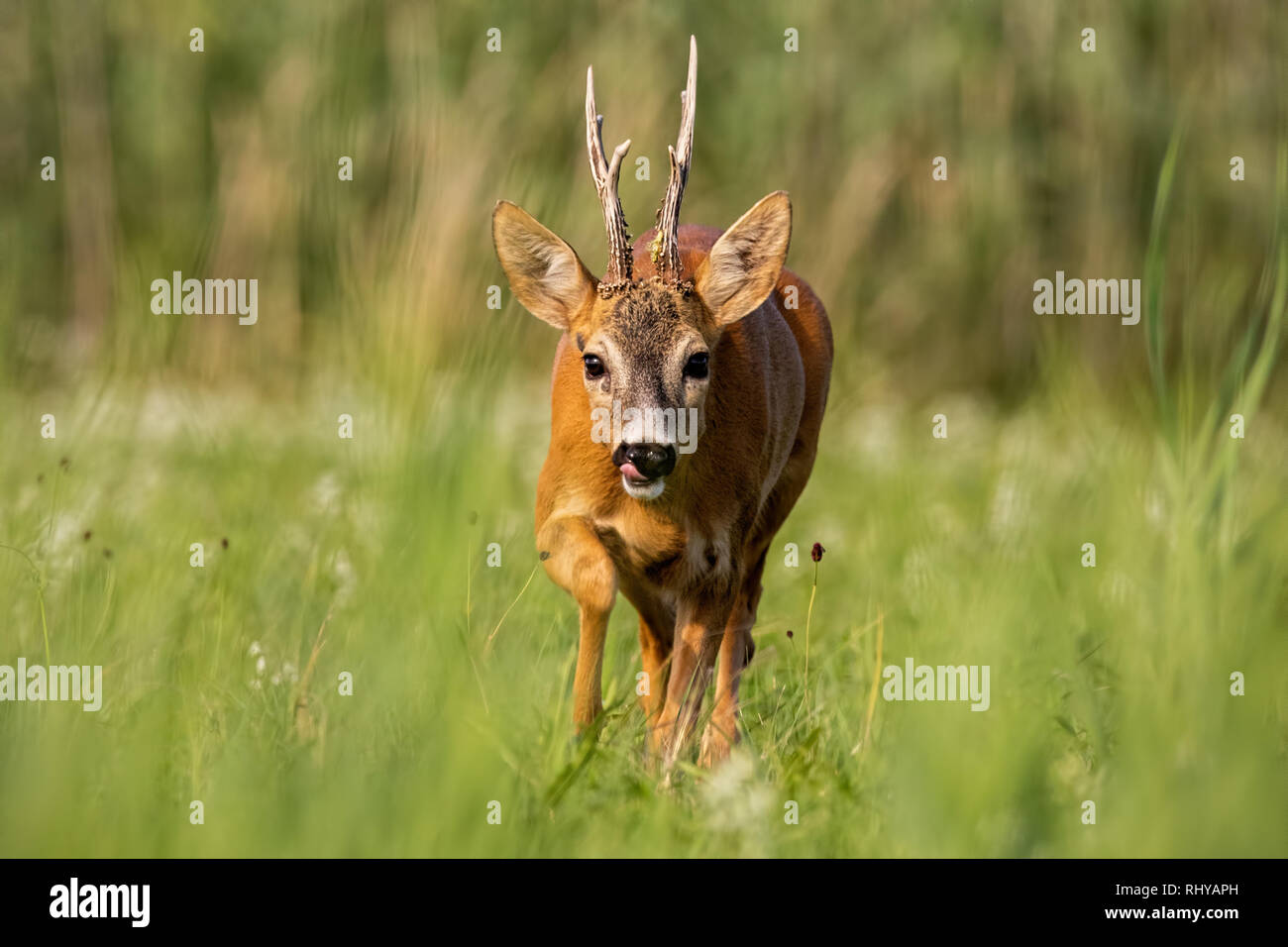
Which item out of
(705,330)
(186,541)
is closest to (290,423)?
(186,541)

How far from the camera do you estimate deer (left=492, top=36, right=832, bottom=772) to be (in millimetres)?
4629

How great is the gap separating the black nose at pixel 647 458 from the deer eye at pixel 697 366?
1.24 feet

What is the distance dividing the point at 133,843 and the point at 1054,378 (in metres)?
2.88

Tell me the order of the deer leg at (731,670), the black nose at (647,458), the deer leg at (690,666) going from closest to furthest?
the black nose at (647,458), the deer leg at (690,666), the deer leg at (731,670)

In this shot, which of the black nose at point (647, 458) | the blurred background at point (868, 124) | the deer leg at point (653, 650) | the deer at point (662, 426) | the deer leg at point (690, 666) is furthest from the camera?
the blurred background at point (868, 124)

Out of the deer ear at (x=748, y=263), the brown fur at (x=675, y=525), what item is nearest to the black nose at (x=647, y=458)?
the brown fur at (x=675, y=525)

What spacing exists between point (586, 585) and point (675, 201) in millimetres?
1176

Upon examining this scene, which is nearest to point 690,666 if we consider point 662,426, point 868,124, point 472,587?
point 472,587

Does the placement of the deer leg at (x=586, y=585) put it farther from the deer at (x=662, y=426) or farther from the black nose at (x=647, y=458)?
the black nose at (x=647, y=458)

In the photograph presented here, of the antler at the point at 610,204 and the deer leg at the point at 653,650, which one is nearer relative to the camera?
the antler at the point at 610,204

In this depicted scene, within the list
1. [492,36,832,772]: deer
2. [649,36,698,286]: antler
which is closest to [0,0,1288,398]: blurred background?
[492,36,832,772]: deer

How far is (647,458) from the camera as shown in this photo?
171 inches

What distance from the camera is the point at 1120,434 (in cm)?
480

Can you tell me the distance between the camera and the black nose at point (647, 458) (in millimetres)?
4336
